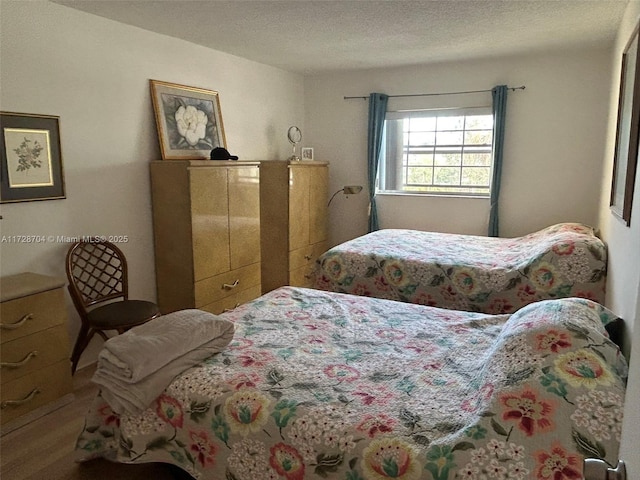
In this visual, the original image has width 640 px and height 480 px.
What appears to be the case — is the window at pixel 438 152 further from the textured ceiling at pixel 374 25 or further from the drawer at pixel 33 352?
the drawer at pixel 33 352

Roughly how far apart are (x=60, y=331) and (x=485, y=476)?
7.85 feet

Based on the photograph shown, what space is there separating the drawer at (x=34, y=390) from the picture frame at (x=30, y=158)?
1034mm

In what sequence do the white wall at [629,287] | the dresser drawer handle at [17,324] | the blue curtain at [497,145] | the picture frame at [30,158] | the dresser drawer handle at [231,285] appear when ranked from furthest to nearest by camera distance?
the blue curtain at [497,145], the dresser drawer handle at [231,285], the picture frame at [30,158], the dresser drawer handle at [17,324], the white wall at [629,287]

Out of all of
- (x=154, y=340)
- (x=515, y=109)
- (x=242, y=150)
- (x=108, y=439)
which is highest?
(x=515, y=109)

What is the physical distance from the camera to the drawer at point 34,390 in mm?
2381

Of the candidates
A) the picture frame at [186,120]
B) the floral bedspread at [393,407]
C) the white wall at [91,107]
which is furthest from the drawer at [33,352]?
the picture frame at [186,120]

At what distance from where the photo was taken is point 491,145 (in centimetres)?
464

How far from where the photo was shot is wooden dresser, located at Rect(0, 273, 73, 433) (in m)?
2.37

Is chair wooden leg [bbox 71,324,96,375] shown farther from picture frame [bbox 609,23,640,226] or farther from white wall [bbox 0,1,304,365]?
picture frame [bbox 609,23,640,226]

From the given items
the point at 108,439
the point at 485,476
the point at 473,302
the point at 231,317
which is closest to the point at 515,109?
the point at 473,302

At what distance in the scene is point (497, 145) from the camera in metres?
4.48

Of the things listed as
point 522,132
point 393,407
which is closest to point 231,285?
point 393,407

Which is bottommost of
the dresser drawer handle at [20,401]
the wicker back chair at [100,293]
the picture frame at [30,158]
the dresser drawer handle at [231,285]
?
the dresser drawer handle at [20,401]

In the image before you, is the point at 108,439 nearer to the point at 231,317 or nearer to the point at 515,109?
the point at 231,317
